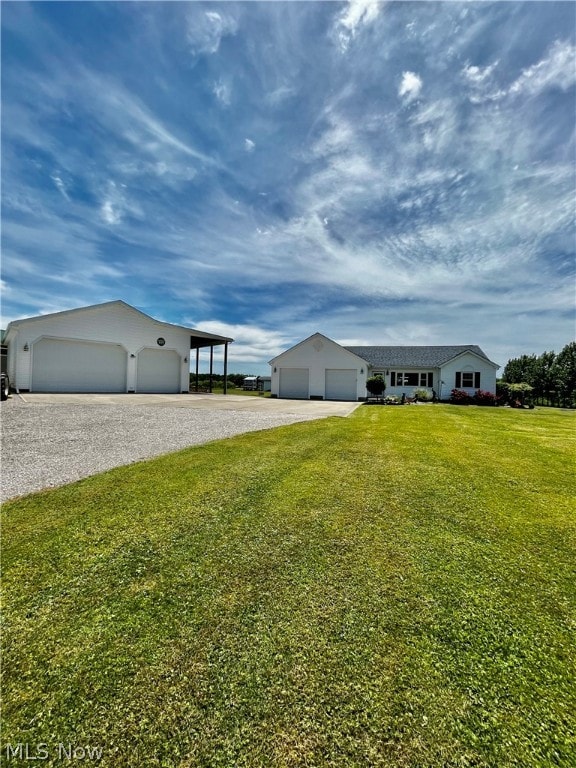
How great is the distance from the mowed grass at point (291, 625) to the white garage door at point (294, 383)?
2029 cm

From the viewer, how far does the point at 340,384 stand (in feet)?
78.3

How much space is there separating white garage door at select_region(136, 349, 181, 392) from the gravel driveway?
35.3 feet

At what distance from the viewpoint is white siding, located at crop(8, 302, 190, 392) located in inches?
666

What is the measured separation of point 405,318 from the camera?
26.0 m

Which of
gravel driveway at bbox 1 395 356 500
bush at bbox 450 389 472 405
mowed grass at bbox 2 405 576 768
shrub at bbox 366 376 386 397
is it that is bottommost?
mowed grass at bbox 2 405 576 768

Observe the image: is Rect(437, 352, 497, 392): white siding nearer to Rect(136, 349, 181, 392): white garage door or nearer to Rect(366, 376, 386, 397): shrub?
Rect(366, 376, 386, 397): shrub

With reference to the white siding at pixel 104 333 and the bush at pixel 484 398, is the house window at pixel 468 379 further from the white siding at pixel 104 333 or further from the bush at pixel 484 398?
the white siding at pixel 104 333

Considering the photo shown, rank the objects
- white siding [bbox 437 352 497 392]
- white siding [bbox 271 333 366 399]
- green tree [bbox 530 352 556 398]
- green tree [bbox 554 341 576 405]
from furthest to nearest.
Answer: green tree [bbox 530 352 556 398] < green tree [bbox 554 341 576 405] < white siding [bbox 437 352 497 392] < white siding [bbox 271 333 366 399]

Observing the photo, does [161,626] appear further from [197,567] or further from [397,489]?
[397,489]

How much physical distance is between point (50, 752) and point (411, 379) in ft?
86.2

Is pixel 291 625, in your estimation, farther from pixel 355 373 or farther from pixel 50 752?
pixel 355 373

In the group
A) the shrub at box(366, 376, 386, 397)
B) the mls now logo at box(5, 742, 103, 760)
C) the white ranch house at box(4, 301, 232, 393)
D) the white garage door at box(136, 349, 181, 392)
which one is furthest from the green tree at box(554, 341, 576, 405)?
the mls now logo at box(5, 742, 103, 760)

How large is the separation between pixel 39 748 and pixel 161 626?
713 mm

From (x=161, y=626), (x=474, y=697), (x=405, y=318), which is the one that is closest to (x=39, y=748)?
(x=161, y=626)
